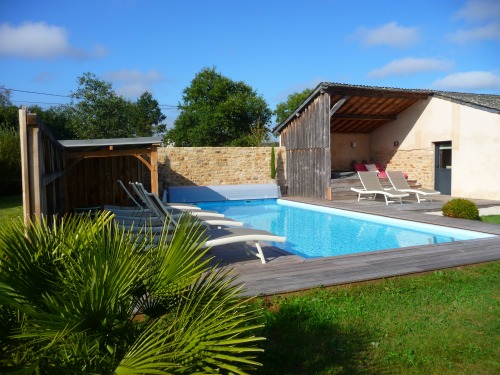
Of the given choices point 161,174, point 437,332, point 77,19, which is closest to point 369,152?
point 161,174

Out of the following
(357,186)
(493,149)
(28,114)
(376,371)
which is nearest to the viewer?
(376,371)

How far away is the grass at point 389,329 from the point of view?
10.2 feet

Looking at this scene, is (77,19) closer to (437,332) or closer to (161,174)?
(161,174)

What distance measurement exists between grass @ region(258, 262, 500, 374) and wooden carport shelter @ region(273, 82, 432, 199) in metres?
10.6

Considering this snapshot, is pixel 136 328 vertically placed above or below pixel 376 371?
above

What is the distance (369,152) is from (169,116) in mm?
38004

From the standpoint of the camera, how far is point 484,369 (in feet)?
9.91

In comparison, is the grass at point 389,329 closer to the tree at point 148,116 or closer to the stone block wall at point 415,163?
the stone block wall at point 415,163

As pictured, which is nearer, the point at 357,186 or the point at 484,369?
the point at 484,369

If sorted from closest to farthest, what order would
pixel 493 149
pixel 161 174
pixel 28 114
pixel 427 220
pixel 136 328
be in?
pixel 136 328, pixel 28 114, pixel 427 220, pixel 493 149, pixel 161 174

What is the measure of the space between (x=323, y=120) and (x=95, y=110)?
17984 mm

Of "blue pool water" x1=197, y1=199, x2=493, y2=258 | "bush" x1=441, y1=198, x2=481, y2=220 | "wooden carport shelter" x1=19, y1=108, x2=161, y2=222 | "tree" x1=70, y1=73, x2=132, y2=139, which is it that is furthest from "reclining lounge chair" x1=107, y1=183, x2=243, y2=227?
"tree" x1=70, y1=73, x2=132, y2=139

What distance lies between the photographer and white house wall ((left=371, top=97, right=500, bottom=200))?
13.7 metres

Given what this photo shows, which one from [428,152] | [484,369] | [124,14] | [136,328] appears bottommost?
[484,369]
